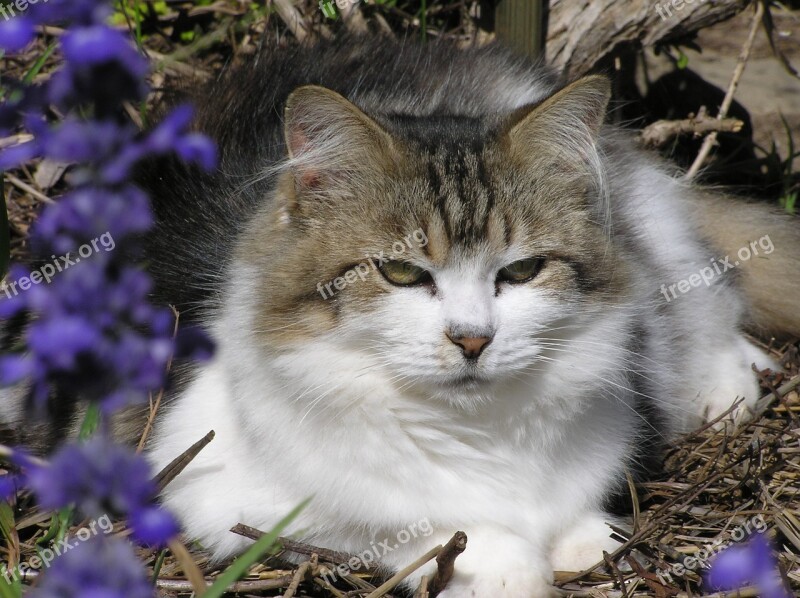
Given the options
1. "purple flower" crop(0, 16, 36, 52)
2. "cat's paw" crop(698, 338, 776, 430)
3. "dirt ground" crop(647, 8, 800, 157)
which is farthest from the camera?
"dirt ground" crop(647, 8, 800, 157)

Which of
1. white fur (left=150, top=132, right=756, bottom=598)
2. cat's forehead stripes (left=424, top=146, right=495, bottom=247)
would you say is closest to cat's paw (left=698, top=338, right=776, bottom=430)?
white fur (left=150, top=132, right=756, bottom=598)

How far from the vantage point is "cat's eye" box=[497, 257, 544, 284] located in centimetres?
212

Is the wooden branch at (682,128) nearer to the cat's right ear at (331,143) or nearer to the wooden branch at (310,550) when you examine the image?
the cat's right ear at (331,143)

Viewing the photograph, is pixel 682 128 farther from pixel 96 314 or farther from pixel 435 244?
pixel 96 314

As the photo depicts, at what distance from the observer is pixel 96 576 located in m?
1.17

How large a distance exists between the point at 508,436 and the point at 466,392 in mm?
264

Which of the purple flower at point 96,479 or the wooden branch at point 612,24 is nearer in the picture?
the purple flower at point 96,479

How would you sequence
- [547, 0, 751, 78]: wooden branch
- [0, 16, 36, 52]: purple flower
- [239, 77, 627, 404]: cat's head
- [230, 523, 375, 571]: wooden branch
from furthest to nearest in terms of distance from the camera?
[547, 0, 751, 78]: wooden branch → [230, 523, 375, 571]: wooden branch → [239, 77, 627, 404]: cat's head → [0, 16, 36, 52]: purple flower

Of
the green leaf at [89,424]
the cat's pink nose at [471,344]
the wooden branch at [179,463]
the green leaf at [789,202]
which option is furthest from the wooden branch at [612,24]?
the green leaf at [89,424]

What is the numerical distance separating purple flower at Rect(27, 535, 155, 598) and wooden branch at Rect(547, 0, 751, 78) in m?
2.82

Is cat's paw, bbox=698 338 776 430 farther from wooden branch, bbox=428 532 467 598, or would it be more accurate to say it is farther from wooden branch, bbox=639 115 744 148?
wooden branch, bbox=428 532 467 598

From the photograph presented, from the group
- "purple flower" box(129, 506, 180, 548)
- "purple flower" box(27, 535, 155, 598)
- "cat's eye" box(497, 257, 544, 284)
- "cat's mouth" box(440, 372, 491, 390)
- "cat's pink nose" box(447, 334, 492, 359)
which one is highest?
"purple flower" box(27, 535, 155, 598)

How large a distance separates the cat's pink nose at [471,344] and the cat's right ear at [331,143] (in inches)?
18.0

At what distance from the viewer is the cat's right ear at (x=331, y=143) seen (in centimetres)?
210
